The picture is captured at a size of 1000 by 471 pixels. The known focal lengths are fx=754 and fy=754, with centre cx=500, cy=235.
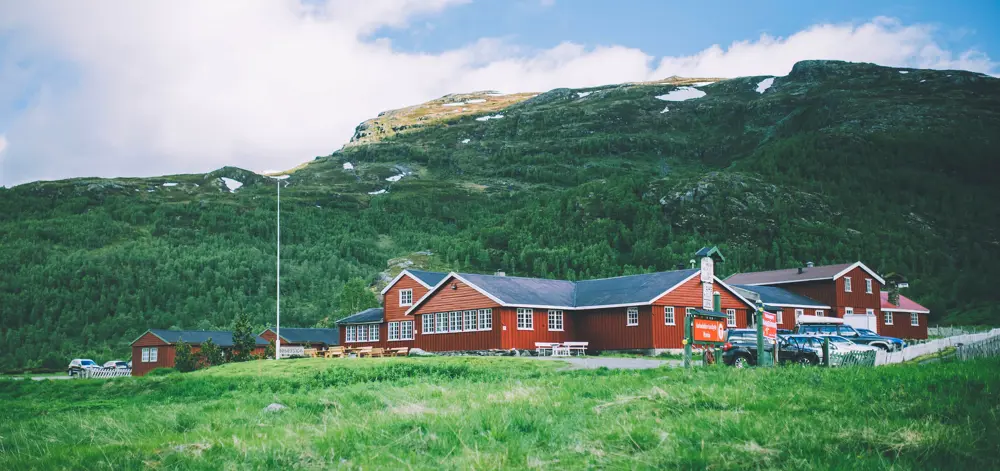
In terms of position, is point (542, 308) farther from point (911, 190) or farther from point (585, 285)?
point (911, 190)

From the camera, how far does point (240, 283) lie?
112375 mm

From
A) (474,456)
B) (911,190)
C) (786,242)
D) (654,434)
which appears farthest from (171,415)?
(911,190)

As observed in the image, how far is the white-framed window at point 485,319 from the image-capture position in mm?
43125

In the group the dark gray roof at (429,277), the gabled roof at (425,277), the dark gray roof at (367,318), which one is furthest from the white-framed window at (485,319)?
the dark gray roof at (367,318)

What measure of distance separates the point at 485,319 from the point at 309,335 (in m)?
29.0

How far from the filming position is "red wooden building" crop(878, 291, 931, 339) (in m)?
61.9

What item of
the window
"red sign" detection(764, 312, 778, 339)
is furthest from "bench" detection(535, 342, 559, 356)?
"red sign" detection(764, 312, 778, 339)

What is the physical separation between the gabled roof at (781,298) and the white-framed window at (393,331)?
24.3 m

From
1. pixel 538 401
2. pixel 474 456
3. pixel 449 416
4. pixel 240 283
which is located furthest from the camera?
pixel 240 283

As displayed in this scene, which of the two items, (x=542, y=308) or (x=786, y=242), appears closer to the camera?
(x=542, y=308)

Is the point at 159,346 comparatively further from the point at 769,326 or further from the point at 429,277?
the point at 769,326

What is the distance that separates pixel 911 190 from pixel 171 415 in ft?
455

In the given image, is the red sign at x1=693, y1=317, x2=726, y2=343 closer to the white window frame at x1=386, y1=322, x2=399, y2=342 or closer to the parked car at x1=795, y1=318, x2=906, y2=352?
the parked car at x1=795, y1=318, x2=906, y2=352

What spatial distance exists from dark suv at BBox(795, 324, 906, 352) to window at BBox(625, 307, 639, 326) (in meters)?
8.78
